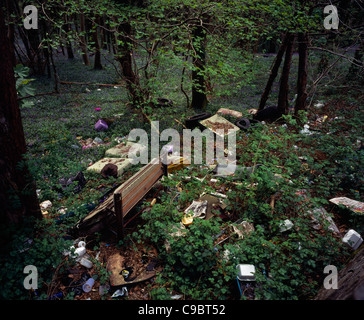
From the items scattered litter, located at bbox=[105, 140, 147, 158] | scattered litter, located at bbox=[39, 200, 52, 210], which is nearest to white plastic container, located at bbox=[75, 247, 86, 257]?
scattered litter, located at bbox=[39, 200, 52, 210]

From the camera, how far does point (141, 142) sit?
5.86 meters

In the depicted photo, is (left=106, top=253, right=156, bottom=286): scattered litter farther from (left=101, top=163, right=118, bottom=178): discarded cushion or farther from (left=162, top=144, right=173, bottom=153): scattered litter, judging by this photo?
(left=162, top=144, right=173, bottom=153): scattered litter

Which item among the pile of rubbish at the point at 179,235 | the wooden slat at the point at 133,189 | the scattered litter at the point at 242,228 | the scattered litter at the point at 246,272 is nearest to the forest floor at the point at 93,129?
the pile of rubbish at the point at 179,235

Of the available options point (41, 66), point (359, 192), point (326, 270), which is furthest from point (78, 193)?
point (41, 66)

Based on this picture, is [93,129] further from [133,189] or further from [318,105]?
[318,105]

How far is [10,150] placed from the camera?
251 centimetres

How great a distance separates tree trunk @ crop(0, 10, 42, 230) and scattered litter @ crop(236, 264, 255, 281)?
8.21ft

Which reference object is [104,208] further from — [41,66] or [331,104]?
[41,66]

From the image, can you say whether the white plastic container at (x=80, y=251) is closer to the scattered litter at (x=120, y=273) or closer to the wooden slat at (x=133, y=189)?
the scattered litter at (x=120, y=273)

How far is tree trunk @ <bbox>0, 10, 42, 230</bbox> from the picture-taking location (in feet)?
7.66

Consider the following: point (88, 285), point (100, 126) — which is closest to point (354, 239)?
point (88, 285)

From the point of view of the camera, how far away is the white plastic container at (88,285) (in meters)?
2.58

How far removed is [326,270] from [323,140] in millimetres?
3449

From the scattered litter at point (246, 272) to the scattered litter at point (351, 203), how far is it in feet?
6.25
